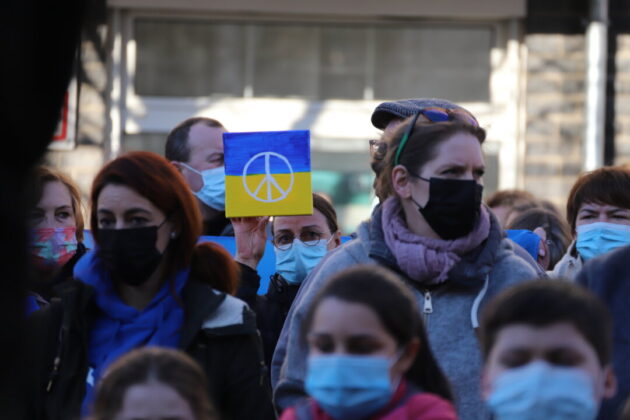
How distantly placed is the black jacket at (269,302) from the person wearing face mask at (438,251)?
0.84 m

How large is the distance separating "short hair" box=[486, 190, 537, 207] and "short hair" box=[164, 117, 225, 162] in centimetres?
183

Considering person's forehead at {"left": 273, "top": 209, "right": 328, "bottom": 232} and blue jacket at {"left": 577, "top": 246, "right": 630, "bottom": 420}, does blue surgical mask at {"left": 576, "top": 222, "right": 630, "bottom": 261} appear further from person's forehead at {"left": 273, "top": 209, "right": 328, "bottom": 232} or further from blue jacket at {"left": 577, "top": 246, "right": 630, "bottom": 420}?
blue jacket at {"left": 577, "top": 246, "right": 630, "bottom": 420}

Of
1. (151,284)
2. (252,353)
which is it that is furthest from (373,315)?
(151,284)

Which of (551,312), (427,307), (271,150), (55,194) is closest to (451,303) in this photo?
(427,307)

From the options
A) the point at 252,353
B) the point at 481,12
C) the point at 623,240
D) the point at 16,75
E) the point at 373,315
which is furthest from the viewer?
the point at 481,12

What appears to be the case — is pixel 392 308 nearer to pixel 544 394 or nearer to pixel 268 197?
pixel 544 394

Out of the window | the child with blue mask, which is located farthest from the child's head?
the window

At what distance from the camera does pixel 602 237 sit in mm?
5520

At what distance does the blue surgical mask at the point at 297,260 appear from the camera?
18.0ft

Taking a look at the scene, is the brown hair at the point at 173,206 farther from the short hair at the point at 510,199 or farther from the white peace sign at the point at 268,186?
the short hair at the point at 510,199

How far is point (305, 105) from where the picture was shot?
36.3ft

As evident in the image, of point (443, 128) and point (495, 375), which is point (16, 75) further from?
point (443, 128)

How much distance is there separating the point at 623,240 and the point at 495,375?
8.40ft

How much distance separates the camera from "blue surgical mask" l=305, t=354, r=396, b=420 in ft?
10.4
